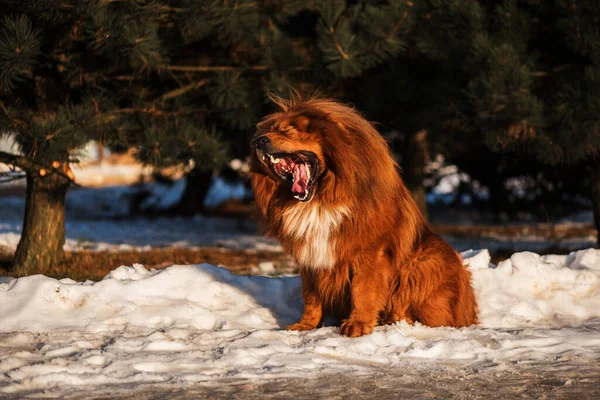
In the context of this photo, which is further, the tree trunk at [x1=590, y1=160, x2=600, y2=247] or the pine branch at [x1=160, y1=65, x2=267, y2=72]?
the tree trunk at [x1=590, y1=160, x2=600, y2=247]

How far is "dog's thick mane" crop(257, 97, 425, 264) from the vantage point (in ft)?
18.9

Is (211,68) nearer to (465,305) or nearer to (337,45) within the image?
(337,45)

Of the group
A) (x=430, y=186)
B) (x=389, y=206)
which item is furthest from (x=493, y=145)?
(x=430, y=186)

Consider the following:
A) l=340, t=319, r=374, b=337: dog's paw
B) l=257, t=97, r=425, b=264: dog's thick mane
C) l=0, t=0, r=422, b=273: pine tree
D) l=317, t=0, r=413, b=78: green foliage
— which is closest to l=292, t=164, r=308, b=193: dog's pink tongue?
l=257, t=97, r=425, b=264: dog's thick mane

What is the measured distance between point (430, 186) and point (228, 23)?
11032 millimetres

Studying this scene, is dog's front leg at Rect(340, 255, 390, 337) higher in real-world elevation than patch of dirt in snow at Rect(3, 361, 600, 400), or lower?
higher

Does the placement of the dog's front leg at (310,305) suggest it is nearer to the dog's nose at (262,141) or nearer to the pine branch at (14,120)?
the dog's nose at (262,141)

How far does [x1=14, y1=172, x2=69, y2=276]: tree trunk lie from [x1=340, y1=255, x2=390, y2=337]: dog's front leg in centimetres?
433

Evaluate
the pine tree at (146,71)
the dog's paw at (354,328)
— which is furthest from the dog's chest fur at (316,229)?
the pine tree at (146,71)

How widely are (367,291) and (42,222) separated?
4.65 meters

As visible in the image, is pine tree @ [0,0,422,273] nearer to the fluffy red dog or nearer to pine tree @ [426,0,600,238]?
pine tree @ [426,0,600,238]

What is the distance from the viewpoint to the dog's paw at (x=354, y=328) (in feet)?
18.5

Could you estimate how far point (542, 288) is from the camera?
724cm

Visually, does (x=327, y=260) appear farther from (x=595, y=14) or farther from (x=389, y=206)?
(x=595, y=14)
